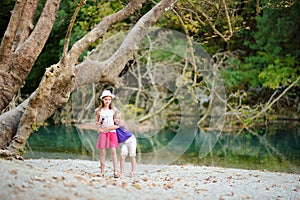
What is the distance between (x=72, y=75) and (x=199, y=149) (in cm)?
708

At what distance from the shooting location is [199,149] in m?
14.0

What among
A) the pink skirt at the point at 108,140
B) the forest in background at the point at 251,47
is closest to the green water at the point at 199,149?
the forest in background at the point at 251,47

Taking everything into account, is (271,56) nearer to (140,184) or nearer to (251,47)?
(251,47)

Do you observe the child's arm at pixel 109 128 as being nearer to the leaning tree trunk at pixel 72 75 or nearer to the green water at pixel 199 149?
the leaning tree trunk at pixel 72 75

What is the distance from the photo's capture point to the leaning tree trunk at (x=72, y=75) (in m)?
7.39

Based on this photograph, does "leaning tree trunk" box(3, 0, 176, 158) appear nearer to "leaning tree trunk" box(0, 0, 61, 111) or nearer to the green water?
"leaning tree trunk" box(0, 0, 61, 111)

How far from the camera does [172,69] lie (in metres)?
19.1

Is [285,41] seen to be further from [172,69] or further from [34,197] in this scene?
[34,197]

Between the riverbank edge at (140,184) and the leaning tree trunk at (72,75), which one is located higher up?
the leaning tree trunk at (72,75)

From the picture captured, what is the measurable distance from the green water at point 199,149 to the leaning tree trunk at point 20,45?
132 inches

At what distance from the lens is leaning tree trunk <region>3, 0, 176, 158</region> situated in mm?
7395

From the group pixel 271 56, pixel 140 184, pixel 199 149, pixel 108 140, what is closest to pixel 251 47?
pixel 271 56

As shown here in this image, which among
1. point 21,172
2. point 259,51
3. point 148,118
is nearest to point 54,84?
point 21,172

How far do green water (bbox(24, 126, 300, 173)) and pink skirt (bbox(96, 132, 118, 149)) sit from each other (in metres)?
3.97
